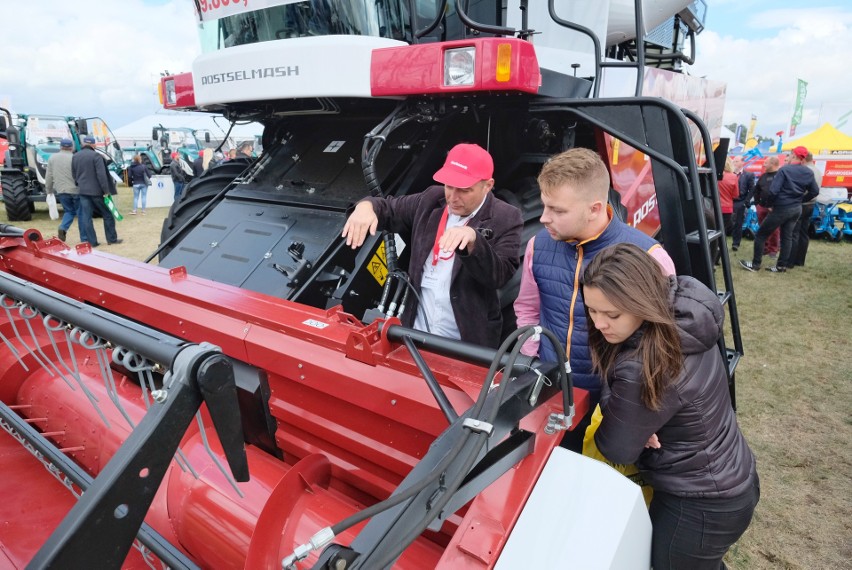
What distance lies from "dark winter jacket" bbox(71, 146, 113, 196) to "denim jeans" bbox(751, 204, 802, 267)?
9.12 m

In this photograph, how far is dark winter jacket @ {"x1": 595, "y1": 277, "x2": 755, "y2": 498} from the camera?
125 cm

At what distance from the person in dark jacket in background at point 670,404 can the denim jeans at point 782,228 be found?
6.56m

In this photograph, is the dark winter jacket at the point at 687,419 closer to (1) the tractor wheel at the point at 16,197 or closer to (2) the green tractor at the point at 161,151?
(1) the tractor wheel at the point at 16,197

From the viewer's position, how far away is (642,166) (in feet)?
10.6

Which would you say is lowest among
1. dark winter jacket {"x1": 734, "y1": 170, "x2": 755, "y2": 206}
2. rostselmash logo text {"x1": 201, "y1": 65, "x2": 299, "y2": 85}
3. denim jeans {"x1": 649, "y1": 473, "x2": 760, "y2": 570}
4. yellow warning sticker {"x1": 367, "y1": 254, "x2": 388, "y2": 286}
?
dark winter jacket {"x1": 734, "y1": 170, "x2": 755, "y2": 206}

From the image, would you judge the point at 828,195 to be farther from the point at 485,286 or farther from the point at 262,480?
the point at 262,480

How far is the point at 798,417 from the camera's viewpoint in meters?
3.21

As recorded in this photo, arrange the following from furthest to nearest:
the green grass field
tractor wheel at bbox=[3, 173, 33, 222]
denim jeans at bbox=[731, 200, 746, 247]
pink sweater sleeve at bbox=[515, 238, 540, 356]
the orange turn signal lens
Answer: tractor wheel at bbox=[3, 173, 33, 222], denim jeans at bbox=[731, 200, 746, 247], the green grass field, the orange turn signal lens, pink sweater sleeve at bbox=[515, 238, 540, 356]

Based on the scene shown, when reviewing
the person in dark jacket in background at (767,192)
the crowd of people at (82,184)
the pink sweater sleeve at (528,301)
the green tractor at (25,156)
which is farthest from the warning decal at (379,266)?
the green tractor at (25,156)

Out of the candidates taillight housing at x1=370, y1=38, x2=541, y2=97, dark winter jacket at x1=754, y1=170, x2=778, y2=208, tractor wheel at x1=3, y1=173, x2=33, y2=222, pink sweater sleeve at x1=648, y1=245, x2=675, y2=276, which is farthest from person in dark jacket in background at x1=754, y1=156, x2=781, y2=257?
tractor wheel at x1=3, y1=173, x2=33, y2=222

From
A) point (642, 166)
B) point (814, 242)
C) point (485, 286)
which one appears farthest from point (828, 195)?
point (485, 286)

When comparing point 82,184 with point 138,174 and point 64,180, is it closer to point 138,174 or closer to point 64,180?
point 64,180

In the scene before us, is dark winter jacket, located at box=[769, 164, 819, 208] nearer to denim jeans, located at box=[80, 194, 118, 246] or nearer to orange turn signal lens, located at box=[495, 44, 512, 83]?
orange turn signal lens, located at box=[495, 44, 512, 83]

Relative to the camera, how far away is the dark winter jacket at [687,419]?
1.25m
